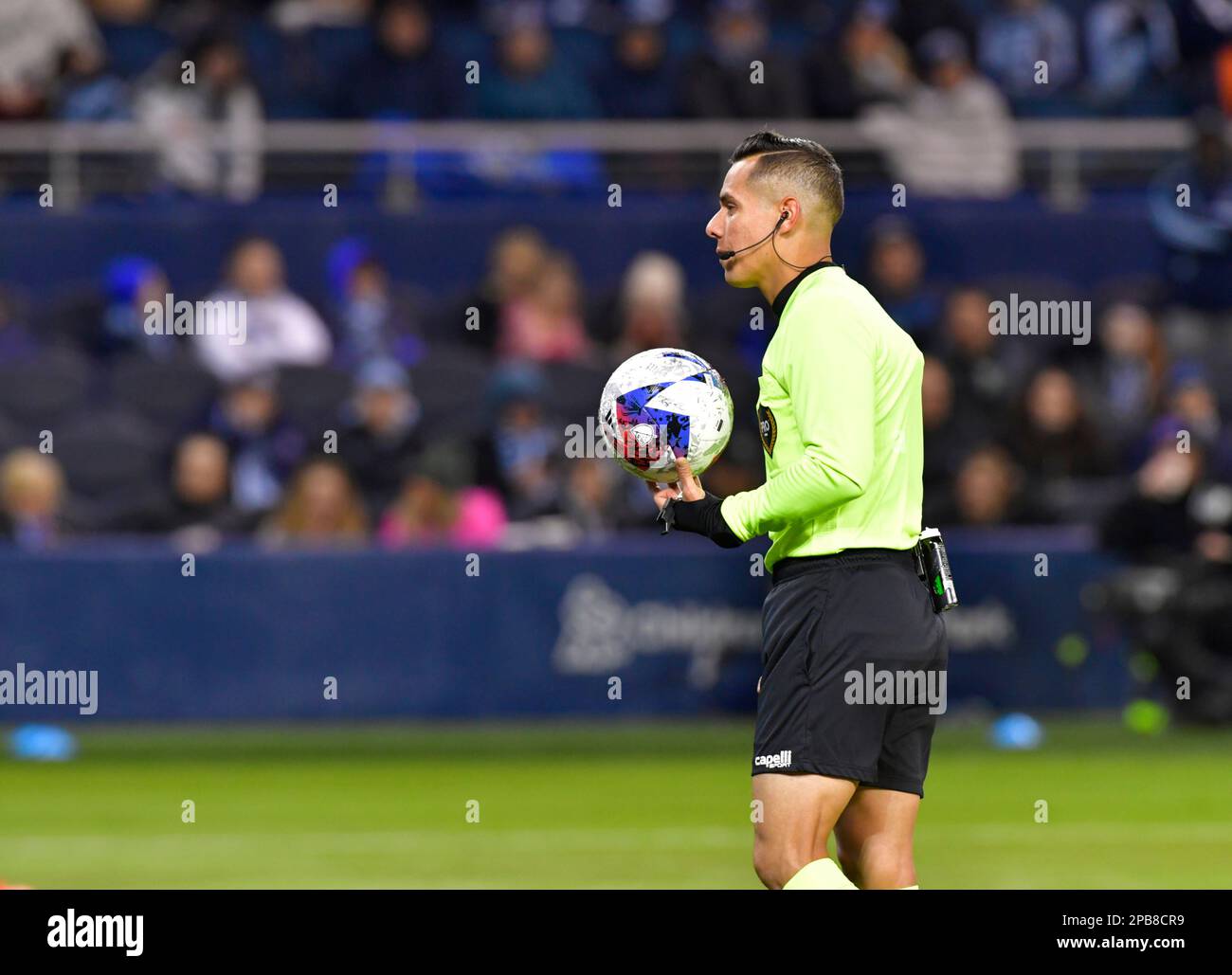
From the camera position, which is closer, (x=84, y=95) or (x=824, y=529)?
(x=824, y=529)

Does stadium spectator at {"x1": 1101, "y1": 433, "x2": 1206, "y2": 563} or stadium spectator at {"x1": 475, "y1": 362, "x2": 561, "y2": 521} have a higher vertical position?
stadium spectator at {"x1": 475, "y1": 362, "x2": 561, "y2": 521}

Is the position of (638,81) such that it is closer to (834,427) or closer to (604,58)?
(604,58)

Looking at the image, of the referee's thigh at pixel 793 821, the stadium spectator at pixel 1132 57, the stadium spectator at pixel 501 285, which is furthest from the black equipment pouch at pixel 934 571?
the stadium spectator at pixel 1132 57

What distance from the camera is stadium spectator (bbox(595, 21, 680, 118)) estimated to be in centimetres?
1867

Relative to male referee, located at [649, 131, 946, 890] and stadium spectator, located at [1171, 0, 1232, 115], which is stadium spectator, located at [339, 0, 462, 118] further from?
male referee, located at [649, 131, 946, 890]

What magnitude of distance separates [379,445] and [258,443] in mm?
799

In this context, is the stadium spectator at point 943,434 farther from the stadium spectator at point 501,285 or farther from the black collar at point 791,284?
the black collar at point 791,284

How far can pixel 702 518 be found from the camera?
6.02m

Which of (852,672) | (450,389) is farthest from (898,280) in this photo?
(852,672)

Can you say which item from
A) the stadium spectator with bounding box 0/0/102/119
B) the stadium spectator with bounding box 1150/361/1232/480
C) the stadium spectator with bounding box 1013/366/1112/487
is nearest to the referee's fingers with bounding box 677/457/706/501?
the stadium spectator with bounding box 1150/361/1232/480
